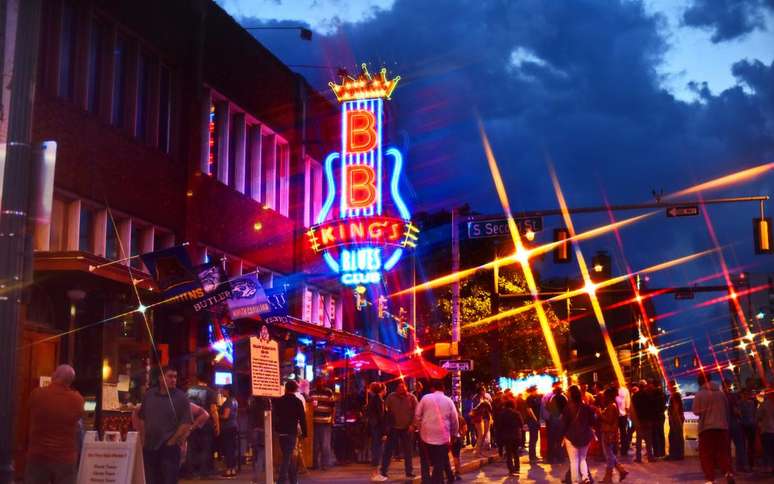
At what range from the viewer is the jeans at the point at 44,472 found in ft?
32.7

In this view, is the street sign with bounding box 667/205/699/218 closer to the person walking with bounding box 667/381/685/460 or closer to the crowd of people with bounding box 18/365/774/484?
the person walking with bounding box 667/381/685/460

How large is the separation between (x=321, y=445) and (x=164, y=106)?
828 centimetres

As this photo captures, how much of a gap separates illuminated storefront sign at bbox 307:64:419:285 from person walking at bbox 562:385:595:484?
12099mm

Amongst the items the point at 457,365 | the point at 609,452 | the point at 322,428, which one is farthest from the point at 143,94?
the point at 609,452

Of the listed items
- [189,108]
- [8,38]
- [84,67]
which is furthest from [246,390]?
[8,38]

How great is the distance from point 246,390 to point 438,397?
11.2m

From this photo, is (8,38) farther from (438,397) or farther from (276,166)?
(276,166)

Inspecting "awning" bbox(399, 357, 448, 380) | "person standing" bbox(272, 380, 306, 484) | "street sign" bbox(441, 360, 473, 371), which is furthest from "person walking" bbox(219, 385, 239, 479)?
"awning" bbox(399, 357, 448, 380)

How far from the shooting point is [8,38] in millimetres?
15773

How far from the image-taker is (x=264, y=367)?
42.2 ft

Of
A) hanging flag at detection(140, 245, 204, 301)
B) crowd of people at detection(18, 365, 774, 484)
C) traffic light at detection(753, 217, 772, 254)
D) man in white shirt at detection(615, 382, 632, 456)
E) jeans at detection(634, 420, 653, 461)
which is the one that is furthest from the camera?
man in white shirt at detection(615, 382, 632, 456)

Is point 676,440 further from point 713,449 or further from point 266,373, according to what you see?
point 266,373

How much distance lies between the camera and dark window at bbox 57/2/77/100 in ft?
61.2

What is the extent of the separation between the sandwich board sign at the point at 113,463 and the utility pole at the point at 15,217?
9.79 ft
